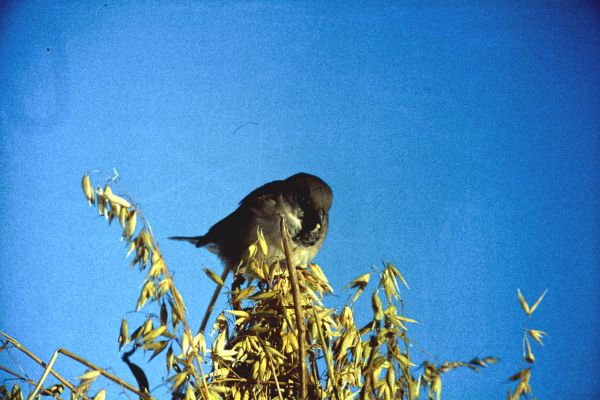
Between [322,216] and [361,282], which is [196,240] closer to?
[322,216]

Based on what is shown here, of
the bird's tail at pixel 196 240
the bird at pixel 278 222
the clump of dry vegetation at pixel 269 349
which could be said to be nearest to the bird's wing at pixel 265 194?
the bird at pixel 278 222

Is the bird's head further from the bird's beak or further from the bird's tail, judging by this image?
the bird's tail

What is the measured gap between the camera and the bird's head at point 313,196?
4.77ft

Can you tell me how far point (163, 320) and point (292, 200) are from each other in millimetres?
928

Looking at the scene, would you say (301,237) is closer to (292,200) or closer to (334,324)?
(292,200)

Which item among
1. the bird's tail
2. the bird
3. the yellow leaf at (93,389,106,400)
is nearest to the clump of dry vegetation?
the yellow leaf at (93,389,106,400)

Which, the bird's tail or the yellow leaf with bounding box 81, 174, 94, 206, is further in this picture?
the bird's tail

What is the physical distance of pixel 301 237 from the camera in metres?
1.43

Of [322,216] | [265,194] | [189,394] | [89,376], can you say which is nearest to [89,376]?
[89,376]

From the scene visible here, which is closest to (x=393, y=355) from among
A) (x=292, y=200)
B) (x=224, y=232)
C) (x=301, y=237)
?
(x=301, y=237)

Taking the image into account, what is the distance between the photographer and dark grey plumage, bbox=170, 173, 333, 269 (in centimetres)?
144

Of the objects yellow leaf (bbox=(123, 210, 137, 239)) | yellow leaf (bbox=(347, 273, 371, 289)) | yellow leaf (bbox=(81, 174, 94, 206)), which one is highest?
yellow leaf (bbox=(347, 273, 371, 289))

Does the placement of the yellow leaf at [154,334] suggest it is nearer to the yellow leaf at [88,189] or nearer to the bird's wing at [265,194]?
the yellow leaf at [88,189]

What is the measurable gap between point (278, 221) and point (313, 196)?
5.5 inches
